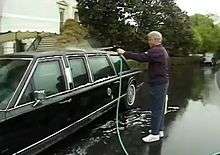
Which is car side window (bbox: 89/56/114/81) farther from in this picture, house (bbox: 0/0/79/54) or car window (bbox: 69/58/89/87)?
house (bbox: 0/0/79/54)

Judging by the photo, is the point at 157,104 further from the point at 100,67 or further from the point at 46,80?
the point at 46,80

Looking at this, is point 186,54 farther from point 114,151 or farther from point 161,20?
point 114,151

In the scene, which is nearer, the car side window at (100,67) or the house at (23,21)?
the car side window at (100,67)

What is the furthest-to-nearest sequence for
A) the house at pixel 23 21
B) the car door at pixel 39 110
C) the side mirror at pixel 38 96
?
the house at pixel 23 21 < the side mirror at pixel 38 96 < the car door at pixel 39 110

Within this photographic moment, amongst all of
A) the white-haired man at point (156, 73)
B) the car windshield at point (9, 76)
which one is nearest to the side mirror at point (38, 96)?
the car windshield at point (9, 76)

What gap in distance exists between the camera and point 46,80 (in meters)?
6.94

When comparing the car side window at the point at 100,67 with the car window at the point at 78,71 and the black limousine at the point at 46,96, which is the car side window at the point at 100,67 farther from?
the car window at the point at 78,71

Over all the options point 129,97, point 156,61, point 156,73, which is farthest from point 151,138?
point 129,97

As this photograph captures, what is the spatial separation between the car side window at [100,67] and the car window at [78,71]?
387 millimetres

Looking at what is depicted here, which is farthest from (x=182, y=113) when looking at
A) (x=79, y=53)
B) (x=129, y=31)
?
(x=129, y=31)

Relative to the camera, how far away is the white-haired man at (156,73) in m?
7.73

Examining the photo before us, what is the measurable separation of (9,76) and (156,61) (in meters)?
2.49

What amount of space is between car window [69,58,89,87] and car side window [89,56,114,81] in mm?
387

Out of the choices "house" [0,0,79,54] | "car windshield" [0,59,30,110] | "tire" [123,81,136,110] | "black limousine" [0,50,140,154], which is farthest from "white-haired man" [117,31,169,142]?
"house" [0,0,79,54]
